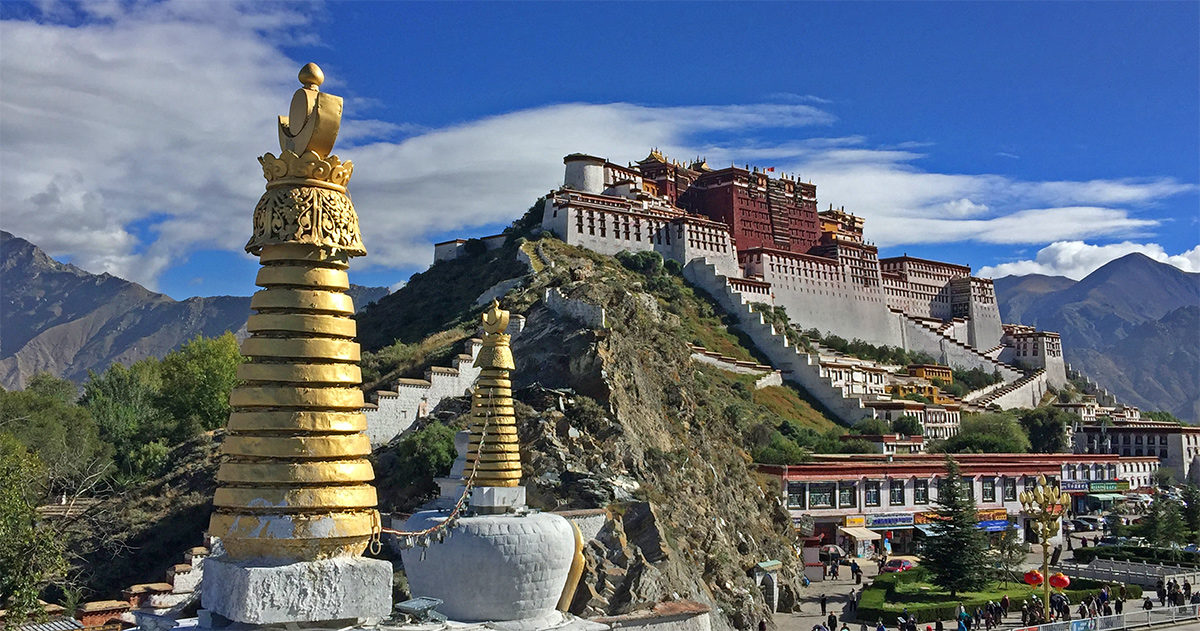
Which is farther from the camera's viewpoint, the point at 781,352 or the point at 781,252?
the point at 781,252

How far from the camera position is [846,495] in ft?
152

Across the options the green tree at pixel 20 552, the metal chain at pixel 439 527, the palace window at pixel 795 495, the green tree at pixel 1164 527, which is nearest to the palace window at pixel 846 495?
the palace window at pixel 795 495

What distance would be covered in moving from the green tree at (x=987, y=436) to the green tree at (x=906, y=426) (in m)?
1.70

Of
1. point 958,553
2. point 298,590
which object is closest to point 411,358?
point 958,553

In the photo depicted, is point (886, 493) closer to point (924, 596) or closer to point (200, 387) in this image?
point (924, 596)

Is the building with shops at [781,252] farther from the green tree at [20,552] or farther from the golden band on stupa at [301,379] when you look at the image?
the golden band on stupa at [301,379]

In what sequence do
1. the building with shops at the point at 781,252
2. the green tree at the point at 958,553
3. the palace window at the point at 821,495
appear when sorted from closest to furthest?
the green tree at the point at 958,553, the palace window at the point at 821,495, the building with shops at the point at 781,252

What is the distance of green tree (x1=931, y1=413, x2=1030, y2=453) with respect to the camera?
6406cm

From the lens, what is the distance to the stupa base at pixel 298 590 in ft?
28.9

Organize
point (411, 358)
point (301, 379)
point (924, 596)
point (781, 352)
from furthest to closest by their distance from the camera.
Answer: point (781, 352) → point (411, 358) → point (924, 596) → point (301, 379)

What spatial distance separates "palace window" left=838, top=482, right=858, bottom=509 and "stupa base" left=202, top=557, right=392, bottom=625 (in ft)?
128

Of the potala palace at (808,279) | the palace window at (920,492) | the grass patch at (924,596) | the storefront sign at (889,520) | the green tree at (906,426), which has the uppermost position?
the potala palace at (808,279)

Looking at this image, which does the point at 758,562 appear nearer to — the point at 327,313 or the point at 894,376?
the point at 327,313

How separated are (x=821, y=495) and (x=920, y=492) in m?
6.40
